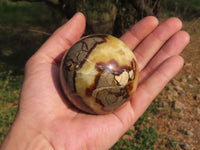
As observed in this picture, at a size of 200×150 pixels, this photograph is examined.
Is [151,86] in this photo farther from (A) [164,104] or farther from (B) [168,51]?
(A) [164,104]

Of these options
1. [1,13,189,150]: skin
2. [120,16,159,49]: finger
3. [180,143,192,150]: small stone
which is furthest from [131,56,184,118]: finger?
[180,143,192,150]: small stone

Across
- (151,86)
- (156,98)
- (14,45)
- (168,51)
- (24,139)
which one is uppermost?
(168,51)

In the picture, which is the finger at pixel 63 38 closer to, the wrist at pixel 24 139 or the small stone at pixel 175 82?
the wrist at pixel 24 139

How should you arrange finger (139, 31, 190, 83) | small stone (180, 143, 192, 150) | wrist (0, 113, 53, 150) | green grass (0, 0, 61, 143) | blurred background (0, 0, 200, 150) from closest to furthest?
wrist (0, 113, 53, 150)
finger (139, 31, 190, 83)
small stone (180, 143, 192, 150)
blurred background (0, 0, 200, 150)
green grass (0, 0, 61, 143)

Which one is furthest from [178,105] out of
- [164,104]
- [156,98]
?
[156,98]

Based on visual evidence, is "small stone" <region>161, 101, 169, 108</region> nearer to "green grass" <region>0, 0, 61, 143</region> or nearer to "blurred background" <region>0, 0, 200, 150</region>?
"blurred background" <region>0, 0, 200, 150</region>

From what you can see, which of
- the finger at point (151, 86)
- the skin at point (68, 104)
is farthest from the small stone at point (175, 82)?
the finger at point (151, 86)

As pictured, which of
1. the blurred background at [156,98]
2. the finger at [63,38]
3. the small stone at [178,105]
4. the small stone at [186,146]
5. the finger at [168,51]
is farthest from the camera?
the small stone at [178,105]
